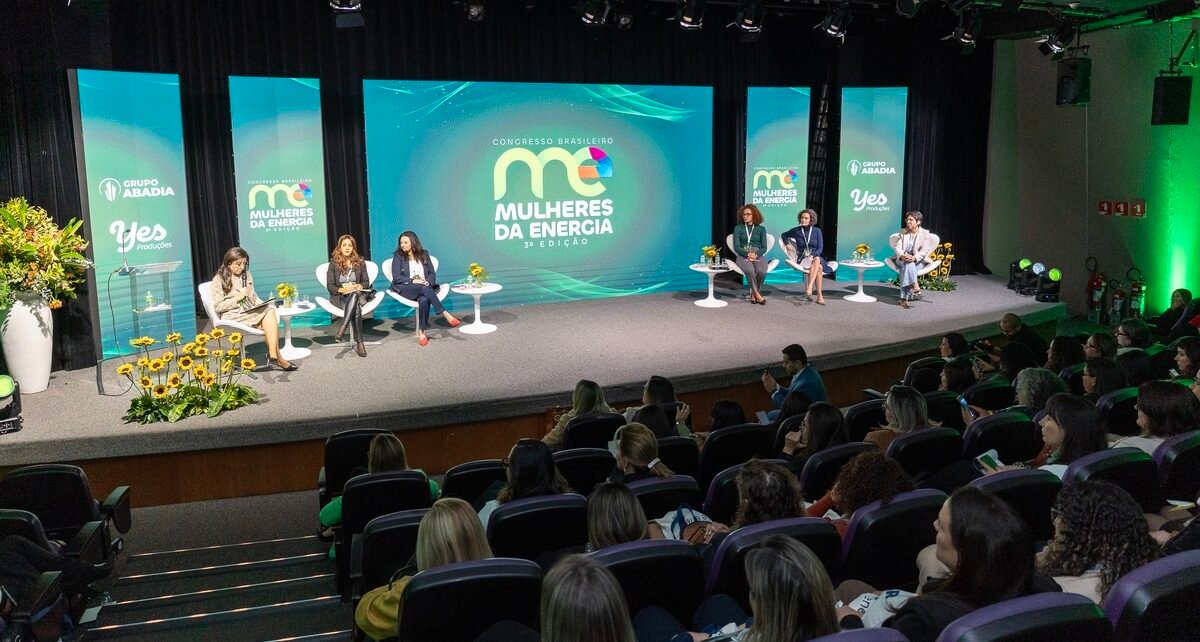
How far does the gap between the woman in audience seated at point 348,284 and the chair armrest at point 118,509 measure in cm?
358

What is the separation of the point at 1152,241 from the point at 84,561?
11.1 metres

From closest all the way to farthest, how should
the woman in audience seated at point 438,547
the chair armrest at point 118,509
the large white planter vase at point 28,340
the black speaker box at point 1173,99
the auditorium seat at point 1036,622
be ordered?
the auditorium seat at point 1036,622 → the woman in audience seated at point 438,547 → the chair armrest at point 118,509 → the large white planter vase at point 28,340 → the black speaker box at point 1173,99

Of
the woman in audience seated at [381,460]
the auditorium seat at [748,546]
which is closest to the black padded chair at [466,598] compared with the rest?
the auditorium seat at [748,546]

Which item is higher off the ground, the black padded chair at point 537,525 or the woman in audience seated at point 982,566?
the woman in audience seated at point 982,566

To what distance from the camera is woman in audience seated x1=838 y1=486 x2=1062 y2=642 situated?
2.49 meters

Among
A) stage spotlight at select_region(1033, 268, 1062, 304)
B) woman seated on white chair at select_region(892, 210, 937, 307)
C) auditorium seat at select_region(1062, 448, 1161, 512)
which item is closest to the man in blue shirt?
auditorium seat at select_region(1062, 448, 1161, 512)

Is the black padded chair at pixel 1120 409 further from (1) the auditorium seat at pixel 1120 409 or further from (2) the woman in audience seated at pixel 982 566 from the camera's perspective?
(2) the woman in audience seated at pixel 982 566

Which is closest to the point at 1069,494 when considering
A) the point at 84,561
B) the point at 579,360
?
the point at 84,561

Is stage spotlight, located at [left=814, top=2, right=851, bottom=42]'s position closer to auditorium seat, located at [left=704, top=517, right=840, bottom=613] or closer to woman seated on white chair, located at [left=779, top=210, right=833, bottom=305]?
woman seated on white chair, located at [left=779, top=210, right=833, bottom=305]

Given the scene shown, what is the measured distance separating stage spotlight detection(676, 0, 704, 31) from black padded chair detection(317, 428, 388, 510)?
546 cm

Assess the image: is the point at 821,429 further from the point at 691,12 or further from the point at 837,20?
the point at 837,20

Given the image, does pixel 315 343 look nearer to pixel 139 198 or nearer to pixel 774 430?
pixel 139 198

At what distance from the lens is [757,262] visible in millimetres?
10852

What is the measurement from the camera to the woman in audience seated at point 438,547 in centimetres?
298
